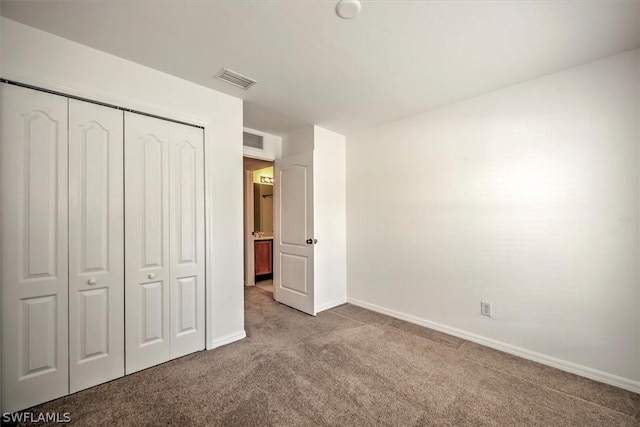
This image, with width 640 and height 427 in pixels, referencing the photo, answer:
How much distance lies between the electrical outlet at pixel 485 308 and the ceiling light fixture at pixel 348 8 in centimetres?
277

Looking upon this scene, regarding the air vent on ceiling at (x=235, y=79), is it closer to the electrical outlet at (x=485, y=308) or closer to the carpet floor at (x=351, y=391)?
the carpet floor at (x=351, y=391)

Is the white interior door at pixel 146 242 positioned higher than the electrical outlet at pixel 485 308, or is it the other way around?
the white interior door at pixel 146 242

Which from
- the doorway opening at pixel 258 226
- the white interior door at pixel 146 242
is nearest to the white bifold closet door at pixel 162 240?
the white interior door at pixel 146 242

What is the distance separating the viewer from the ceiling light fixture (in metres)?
1.53

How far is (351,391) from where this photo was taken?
191 cm

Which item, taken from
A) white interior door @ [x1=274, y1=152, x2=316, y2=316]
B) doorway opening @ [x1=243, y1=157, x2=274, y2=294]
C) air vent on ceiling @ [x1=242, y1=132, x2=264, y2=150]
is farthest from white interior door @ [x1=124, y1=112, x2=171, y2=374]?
doorway opening @ [x1=243, y1=157, x2=274, y2=294]

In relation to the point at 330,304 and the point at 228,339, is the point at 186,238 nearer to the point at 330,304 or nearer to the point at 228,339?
the point at 228,339

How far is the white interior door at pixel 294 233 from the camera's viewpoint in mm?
3477

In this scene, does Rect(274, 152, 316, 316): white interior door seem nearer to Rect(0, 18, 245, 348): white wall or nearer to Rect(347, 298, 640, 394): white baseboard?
Rect(0, 18, 245, 348): white wall

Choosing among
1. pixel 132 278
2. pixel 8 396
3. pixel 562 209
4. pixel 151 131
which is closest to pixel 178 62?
pixel 151 131

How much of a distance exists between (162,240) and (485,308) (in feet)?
10.3

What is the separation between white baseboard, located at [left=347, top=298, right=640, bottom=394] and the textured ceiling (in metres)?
2.47

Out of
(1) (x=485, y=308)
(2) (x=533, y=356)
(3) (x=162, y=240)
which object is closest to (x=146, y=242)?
(3) (x=162, y=240)

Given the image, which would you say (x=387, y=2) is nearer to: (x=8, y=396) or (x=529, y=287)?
(x=529, y=287)
